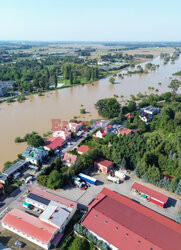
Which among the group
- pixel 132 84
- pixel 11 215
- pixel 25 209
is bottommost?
pixel 25 209

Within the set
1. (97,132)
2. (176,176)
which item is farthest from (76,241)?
(97,132)

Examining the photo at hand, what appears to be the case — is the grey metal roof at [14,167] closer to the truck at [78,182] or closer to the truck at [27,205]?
the truck at [27,205]

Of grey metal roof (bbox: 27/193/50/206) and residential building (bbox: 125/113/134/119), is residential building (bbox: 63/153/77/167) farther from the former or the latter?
residential building (bbox: 125/113/134/119)

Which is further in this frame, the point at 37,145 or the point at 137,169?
the point at 37,145

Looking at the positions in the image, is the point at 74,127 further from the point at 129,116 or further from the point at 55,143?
the point at 129,116

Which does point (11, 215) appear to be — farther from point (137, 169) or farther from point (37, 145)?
point (137, 169)
